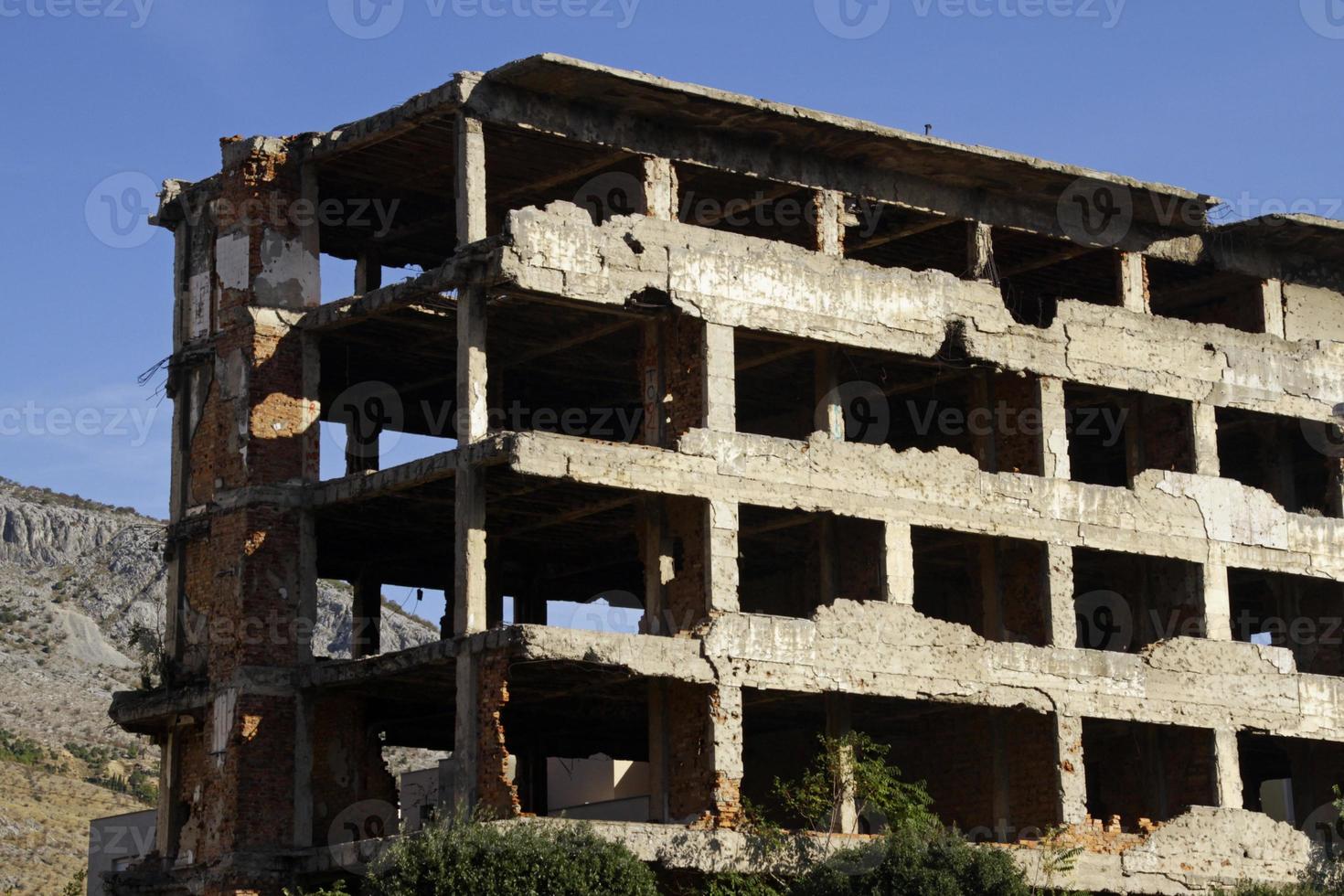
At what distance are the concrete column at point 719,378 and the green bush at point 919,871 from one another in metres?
5.35

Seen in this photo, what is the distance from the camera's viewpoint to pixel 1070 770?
2700 centimetres

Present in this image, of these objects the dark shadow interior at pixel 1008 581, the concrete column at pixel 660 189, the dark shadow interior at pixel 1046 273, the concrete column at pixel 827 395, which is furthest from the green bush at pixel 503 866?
the dark shadow interior at pixel 1046 273

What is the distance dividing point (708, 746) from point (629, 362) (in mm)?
6999

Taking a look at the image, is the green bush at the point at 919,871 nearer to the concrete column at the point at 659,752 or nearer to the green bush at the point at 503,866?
the concrete column at the point at 659,752

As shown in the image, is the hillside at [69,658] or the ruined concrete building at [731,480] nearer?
the ruined concrete building at [731,480]

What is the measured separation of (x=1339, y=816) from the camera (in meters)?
29.0

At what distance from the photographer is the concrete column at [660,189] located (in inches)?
1033

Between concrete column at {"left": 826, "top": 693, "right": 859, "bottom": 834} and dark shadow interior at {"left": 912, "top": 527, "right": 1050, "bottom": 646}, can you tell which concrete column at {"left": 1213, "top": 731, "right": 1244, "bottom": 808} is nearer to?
dark shadow interior at {"left": 912, "top": 527, "right": 1050, "bottom": 646}

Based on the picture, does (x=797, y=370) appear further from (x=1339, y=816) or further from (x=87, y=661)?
(x=87, y=661)

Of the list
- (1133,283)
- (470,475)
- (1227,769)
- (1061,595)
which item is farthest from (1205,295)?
(470,475)

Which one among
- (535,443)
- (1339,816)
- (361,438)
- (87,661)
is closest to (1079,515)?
(1339,816)

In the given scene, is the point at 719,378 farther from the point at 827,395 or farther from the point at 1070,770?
the point at 1070,770

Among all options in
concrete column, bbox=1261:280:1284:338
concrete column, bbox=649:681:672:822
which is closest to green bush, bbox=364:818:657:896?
concrete column, bbox=649:681:672:822

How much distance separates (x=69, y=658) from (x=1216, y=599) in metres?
41.5
